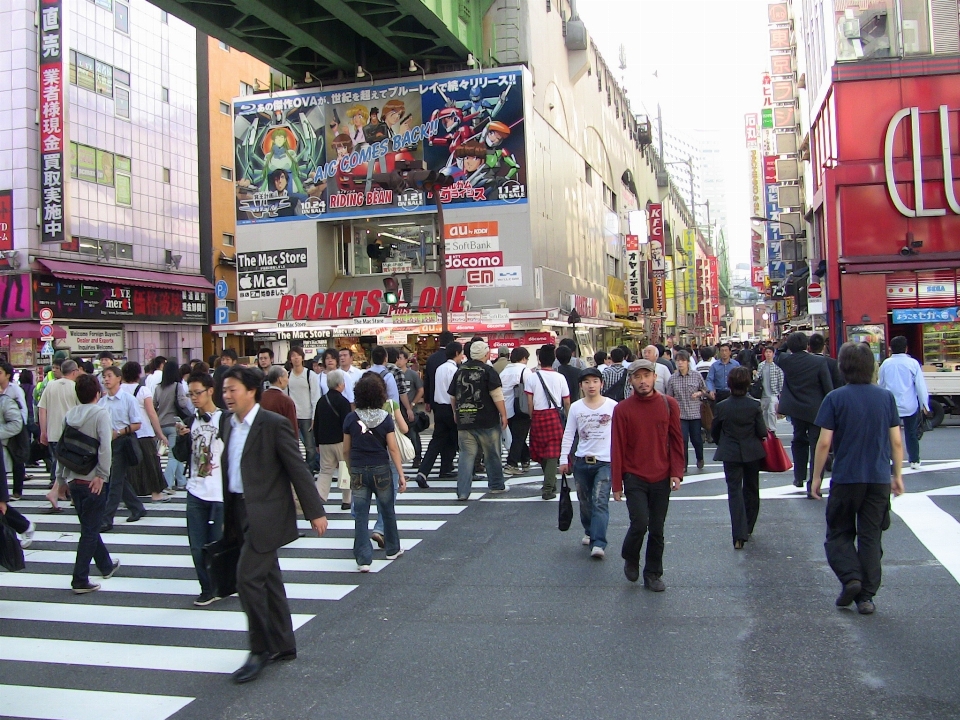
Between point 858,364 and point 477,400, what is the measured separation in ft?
17.9

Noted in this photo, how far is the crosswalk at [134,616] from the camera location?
497cm

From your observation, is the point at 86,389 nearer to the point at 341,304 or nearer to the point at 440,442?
the point at 440,442

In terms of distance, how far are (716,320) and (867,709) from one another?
Answer: 4807 inches

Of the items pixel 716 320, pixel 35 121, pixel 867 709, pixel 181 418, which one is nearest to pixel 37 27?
pixel 35 121

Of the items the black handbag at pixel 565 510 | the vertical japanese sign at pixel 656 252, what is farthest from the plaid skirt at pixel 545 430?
the vertical japanese sign at pixel 656 252

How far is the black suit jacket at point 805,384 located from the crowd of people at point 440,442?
2cm

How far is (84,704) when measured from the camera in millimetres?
4848

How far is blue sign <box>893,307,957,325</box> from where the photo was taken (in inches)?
922

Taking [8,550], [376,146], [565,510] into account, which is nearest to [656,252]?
[376,146]

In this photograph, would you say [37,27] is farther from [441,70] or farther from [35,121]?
[441,70]

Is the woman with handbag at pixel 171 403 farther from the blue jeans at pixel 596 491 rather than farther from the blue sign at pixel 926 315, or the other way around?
the blue sign at pixel 926 315

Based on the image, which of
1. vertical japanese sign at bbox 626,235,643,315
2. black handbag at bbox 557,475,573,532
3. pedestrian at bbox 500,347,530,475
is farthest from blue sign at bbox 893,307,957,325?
vertical japanese sign at bbox 626,235,643,315

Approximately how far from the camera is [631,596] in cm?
649

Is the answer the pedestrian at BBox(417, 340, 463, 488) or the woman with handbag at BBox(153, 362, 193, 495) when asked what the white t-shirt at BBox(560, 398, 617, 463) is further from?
the woman with handbag at BBox(153, 362, 193, 495)
